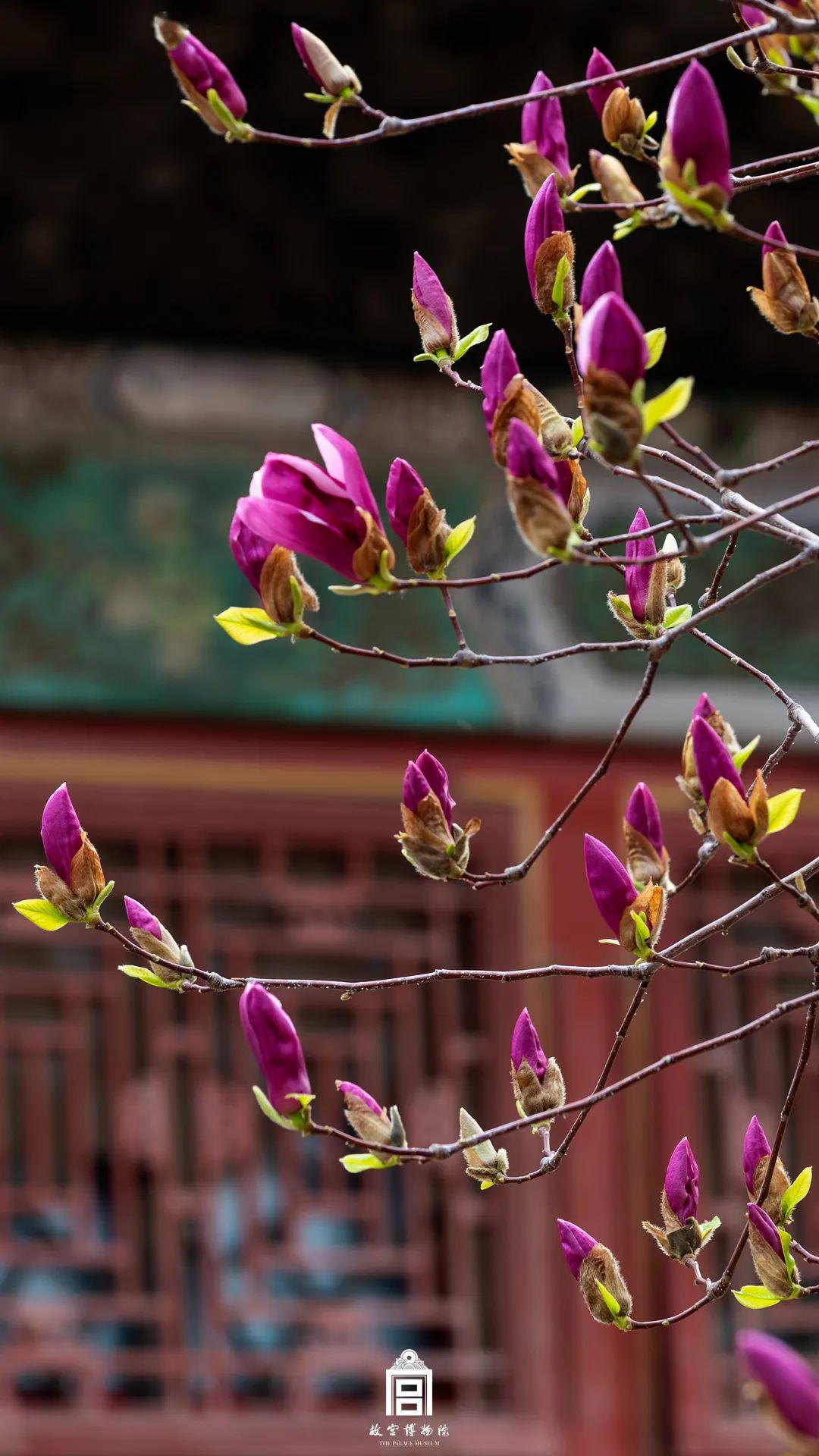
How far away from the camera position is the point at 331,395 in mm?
2857

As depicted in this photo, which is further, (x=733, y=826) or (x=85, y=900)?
(x=85, y=900)

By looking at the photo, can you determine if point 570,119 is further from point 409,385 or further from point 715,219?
point 715,219

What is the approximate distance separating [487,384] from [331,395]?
2.15m

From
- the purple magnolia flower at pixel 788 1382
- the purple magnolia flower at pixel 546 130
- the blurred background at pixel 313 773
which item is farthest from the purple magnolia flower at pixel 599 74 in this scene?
the blurred background at pixel 313 773

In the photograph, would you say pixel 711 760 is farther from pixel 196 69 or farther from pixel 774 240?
pixel 196 69

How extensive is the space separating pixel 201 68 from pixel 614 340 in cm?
28

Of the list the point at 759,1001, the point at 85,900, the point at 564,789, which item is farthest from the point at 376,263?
the point at 85,900

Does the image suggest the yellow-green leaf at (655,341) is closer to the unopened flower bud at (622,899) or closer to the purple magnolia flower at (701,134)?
the purple magnolia flower at (701,134)

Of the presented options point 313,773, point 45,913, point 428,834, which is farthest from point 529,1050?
point 313,773

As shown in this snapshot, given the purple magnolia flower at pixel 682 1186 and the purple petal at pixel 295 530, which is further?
the purple magnolia flower at pixel 682 1186

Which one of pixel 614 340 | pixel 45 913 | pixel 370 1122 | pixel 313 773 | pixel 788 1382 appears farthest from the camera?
pixel 313 773

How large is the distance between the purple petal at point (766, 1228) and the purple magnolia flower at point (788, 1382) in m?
0.28

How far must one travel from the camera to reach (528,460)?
66 cm

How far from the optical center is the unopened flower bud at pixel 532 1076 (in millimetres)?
824
